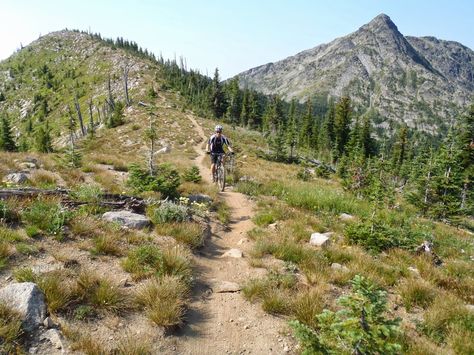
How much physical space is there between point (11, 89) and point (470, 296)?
533ft

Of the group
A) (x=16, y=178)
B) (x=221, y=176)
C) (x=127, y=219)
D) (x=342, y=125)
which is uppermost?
(x=342, y=125)

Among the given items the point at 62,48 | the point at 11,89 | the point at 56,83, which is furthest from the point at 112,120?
the point at 62,48

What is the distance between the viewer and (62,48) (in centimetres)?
14650

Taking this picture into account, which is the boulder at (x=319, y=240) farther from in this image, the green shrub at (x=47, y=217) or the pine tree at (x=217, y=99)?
the pine tree at (x=217, y=99)

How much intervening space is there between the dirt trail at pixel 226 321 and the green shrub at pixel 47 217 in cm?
290

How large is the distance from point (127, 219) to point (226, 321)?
3878 millimetres

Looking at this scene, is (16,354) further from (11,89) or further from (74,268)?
(11,89)

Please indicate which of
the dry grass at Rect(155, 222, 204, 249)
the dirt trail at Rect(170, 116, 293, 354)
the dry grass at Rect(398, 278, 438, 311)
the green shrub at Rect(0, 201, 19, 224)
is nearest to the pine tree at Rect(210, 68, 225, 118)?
the dry grass at Rect(155, 222, 204, 249)

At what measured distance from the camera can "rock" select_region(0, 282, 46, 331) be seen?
12.9 feet

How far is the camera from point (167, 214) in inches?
→ 325

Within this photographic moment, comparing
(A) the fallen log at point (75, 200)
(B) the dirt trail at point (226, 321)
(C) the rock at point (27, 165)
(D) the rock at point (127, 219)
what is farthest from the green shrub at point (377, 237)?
(C) the rock at point (27, 165)

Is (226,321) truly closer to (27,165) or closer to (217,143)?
(217,143)

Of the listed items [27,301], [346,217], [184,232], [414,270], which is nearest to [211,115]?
[346,217]

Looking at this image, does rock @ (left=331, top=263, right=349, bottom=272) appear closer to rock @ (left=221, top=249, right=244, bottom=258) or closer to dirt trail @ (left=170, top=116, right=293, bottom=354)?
dirt trail @ (left=170, top=116, right=293, bottom=354)
